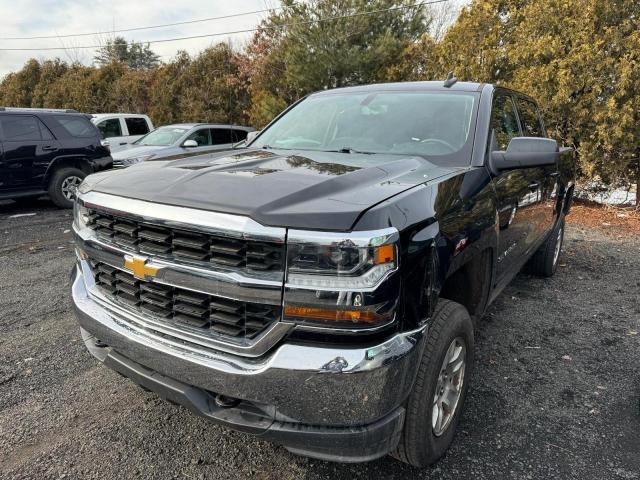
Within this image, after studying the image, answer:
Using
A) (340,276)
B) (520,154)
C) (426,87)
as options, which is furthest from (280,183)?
(426,87)

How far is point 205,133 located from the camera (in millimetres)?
10977

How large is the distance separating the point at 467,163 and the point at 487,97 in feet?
2.54

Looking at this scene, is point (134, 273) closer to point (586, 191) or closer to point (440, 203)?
point (440, 203)

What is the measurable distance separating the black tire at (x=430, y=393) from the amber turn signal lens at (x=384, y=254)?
1.70ft

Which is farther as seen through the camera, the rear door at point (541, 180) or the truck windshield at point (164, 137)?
the truck windshield at point (164, 137)

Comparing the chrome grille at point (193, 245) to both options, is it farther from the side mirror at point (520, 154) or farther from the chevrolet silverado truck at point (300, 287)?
the side mirror at point (520, 154)

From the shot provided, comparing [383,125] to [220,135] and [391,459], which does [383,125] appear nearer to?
[391,459]

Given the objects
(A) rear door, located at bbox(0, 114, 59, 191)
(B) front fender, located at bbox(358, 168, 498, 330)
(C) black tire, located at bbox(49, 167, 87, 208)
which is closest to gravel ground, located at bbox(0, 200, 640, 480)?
(B) front fender, located at bbox(358, 168, 498, 330)

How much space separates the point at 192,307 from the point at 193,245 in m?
0.27

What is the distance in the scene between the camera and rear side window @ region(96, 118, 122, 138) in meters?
13.2

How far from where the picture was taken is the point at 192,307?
6.18ft

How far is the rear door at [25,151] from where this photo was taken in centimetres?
788

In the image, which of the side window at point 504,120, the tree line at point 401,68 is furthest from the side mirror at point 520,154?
the tree line at point 401,68

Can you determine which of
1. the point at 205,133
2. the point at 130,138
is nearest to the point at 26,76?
the point at 130,138
